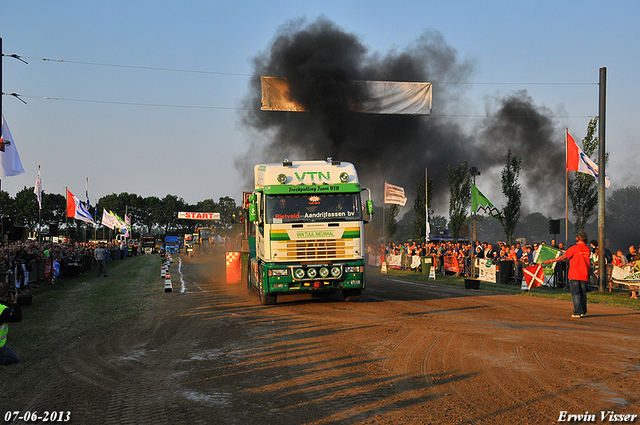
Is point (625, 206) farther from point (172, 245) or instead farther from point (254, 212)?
point (254, 212)

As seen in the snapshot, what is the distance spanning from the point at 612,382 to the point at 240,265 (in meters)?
14.9

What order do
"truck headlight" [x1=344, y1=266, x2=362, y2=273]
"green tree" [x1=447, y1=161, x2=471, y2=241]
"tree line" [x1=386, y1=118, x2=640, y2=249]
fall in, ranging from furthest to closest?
"green tree" [x1=447, y1=161, x2=471, y2=241] < "tree line" [x1=386, y1=118, x2=640, y2=249] < "truck headlight" [x1=344, y1=266, x2=362, y2=273]

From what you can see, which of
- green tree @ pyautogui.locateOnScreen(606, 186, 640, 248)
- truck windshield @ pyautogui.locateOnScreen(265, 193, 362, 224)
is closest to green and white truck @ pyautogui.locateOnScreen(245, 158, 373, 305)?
truck windshield @ pyautogui.locateOnScreen(265, 193, 362, 224)

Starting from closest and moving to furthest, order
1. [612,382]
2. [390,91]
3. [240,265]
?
[612,382]
[240,265]
[390,91]

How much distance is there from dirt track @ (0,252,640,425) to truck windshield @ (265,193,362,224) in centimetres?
233

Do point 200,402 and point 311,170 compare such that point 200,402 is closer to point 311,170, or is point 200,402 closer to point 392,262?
point 311,170

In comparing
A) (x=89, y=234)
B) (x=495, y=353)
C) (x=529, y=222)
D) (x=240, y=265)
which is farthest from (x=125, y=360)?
(x=529, y=222)

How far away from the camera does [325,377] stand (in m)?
6.37

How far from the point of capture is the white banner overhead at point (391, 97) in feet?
85.9

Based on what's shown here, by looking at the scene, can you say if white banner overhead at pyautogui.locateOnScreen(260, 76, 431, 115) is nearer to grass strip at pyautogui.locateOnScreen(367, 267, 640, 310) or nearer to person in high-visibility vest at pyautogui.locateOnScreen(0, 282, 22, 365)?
grass strip at pyautogui.locateOnScreen(367, 267, 640, 310)

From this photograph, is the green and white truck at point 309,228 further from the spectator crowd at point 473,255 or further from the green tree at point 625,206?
the green tree at point 625,206

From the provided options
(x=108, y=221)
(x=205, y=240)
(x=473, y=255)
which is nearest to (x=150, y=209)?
(x=205, y=240)

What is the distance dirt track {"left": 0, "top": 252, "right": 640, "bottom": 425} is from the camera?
5.17 meters

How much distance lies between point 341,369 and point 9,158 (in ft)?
45.1
